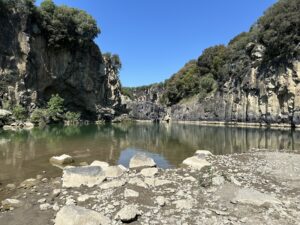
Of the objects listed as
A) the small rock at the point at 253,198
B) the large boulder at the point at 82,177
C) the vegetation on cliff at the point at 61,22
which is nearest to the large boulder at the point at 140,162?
the large boulder at the point at 82,177

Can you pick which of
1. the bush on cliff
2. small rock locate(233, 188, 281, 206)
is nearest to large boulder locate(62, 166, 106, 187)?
small rock locate(233, 188, 281, 206)

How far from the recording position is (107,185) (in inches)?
362

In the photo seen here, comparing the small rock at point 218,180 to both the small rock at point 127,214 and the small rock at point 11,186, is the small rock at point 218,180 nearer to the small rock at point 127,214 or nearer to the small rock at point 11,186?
the small rock at point 127,214

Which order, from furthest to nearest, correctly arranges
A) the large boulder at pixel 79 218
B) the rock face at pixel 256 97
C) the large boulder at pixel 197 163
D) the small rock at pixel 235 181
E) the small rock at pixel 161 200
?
the rock face at pixel 256 97
the large boulder at pixel 197 163
the small rock at pixel 235 181
the small rock at pixel 161 200
the large boulder at pixel 79 218

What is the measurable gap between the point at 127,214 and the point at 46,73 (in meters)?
54.2

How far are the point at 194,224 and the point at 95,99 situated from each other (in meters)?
64.1

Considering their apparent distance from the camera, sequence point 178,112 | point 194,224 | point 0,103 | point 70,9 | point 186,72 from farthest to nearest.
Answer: point 186,72
point 178,112
point 70,9
point 0,103
point 194,224

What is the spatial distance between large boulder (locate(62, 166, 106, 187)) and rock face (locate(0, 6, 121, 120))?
41.5 m

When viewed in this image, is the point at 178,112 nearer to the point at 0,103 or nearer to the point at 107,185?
the point at 0,103

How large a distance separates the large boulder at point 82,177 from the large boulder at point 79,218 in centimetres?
292

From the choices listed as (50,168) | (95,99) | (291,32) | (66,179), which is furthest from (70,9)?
(66,179)

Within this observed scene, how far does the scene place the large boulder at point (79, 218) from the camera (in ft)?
20.5

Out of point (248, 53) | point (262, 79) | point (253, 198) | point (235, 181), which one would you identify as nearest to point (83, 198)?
point (253, 198)

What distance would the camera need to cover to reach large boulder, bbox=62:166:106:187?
376 inches
